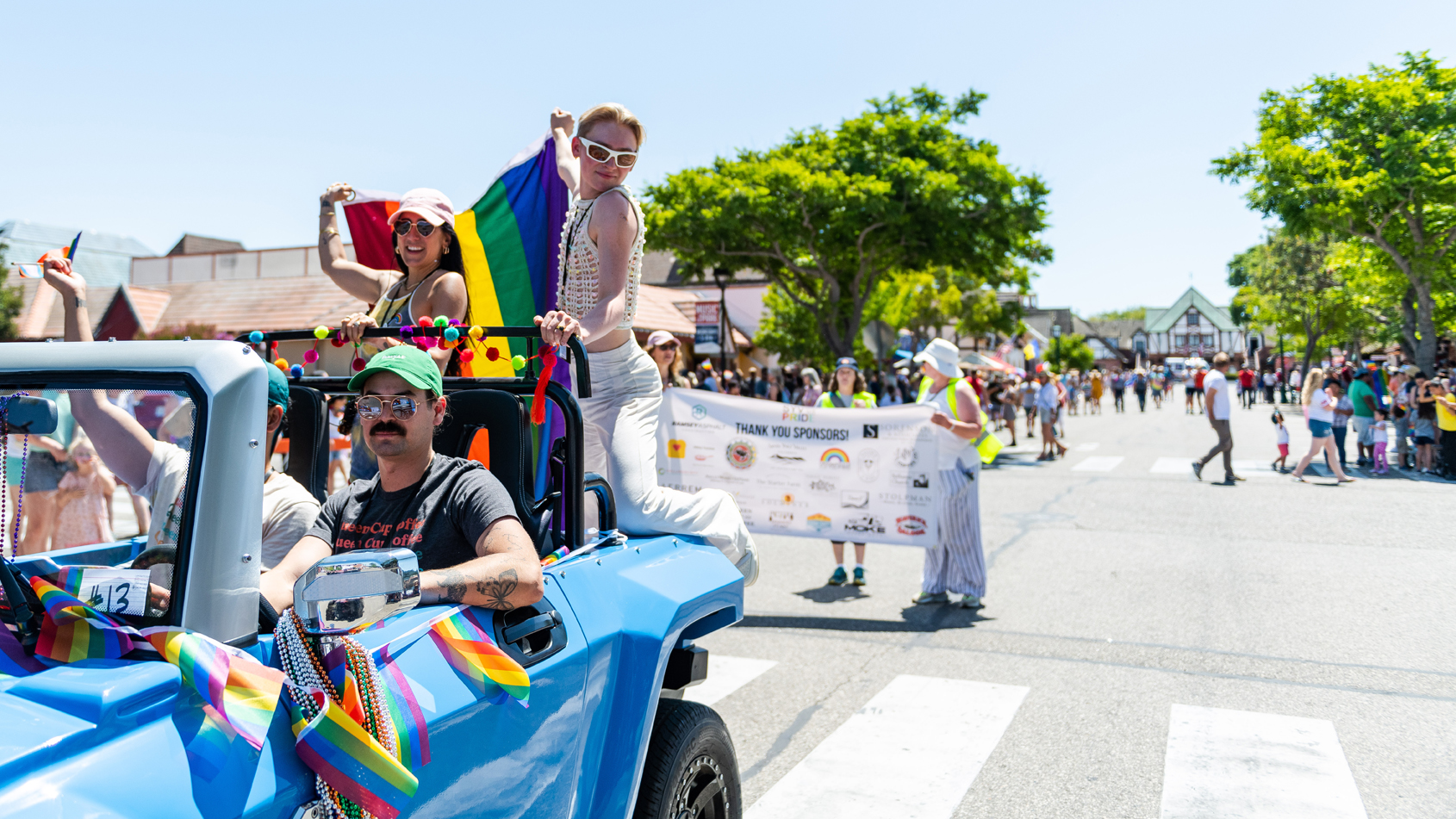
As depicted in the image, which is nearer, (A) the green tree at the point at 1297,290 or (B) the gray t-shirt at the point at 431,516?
(B) the gray t-shirt at the point at 431,516

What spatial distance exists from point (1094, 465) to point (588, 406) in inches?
640

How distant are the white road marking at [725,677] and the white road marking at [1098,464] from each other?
502 inches

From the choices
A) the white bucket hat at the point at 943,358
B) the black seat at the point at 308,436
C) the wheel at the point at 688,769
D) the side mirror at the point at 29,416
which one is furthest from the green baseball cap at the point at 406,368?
the white bucket hat at the point at 943,358

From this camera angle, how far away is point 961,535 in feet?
23.2

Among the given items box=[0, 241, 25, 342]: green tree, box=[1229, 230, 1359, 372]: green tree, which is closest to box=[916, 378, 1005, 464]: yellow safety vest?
box=[0, 241, 25, 342]: green tree

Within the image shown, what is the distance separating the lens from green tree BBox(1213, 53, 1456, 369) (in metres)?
20.5

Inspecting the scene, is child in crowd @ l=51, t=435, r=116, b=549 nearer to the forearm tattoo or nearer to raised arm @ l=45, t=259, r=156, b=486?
raised arm @ l=45, t=259, r=156, b=486

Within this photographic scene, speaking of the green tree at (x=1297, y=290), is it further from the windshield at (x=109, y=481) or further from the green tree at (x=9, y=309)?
the windshield at (x=109, y=481)

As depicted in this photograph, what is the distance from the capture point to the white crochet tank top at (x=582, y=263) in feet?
12.2

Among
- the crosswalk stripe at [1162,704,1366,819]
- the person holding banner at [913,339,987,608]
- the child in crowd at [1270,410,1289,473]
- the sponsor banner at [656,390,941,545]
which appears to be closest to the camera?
the crosswalk stripe at [1162,704,1366,819]

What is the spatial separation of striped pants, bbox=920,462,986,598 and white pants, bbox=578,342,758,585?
3.64 m

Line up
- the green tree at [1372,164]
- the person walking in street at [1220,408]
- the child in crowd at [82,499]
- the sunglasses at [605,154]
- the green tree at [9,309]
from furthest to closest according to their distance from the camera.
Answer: the green tree at [9,309], the green tree at [1372,164], the person walking in street at [1220,408], the sunglasses at [605,154], the child in crowd at [82,499]

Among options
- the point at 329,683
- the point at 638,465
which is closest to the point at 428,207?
the point at 638,465

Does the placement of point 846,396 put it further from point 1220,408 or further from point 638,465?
point 1220,408
